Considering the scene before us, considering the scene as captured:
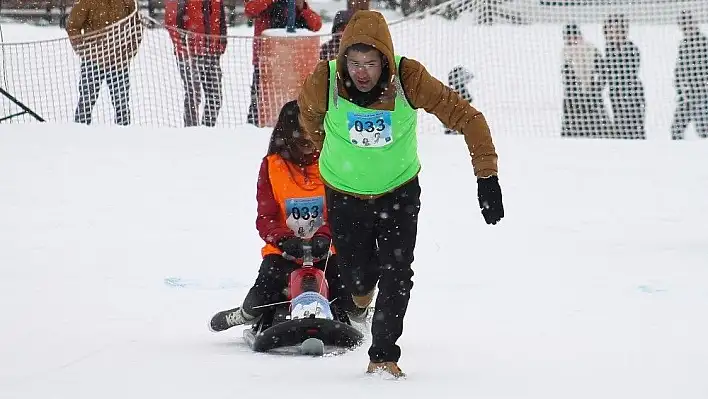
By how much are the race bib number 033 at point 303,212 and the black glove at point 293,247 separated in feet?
0.26

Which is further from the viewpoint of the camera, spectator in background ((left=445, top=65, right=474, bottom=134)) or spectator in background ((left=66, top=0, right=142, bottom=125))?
spectator in background ((left=445, top=65, right=474, bottom=134))

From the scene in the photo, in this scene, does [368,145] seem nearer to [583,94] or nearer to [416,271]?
[416,271]

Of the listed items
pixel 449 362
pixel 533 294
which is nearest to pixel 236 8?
pixel 533 294

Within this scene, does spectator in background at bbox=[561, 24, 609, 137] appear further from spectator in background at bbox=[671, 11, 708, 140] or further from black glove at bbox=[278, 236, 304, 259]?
black glove at bbox=[278, 236, 304, 259]

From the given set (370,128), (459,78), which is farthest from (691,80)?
Answer: (370,128)

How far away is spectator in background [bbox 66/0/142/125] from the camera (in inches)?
493

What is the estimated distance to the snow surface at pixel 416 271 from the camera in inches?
176

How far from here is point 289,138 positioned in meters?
5.19

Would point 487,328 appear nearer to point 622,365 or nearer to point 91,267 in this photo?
point 622,365

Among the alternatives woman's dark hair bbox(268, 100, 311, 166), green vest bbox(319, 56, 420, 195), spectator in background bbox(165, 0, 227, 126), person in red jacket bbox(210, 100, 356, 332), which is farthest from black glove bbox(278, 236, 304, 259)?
spectator in background bbox(165, 0, 227, 126)

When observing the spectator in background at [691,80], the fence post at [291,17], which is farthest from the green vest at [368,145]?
the spectator in background at [691,80]

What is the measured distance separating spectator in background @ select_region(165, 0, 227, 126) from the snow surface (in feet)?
2.56

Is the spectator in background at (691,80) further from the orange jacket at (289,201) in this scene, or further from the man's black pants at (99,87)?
the orange jacket at (289,201)

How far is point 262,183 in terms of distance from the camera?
5.32 meters
